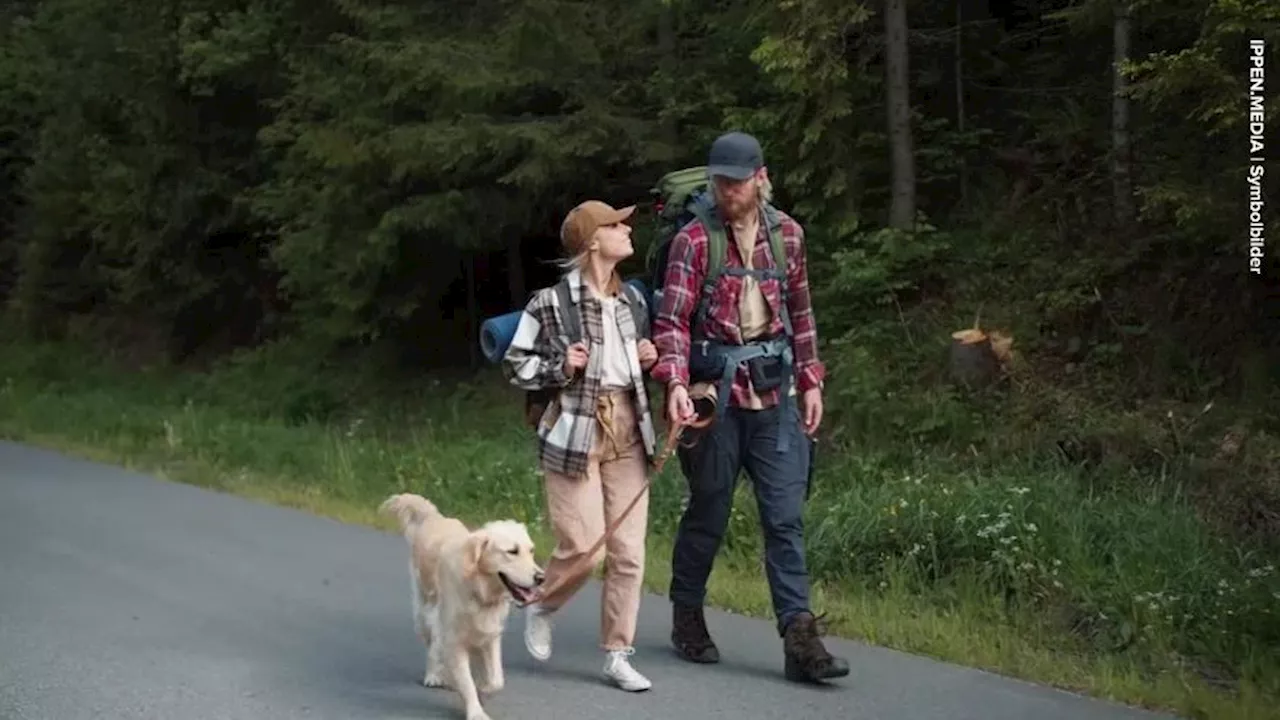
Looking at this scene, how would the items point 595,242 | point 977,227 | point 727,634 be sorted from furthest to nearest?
point 977,227 < point 727,634 < point 595,242

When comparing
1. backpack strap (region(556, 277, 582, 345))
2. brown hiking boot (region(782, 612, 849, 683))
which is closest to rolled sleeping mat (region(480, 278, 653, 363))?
backpack strap (region(556, 277, 582, 345))

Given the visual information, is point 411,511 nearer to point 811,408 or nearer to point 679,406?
point 679,406

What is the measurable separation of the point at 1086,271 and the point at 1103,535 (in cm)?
390

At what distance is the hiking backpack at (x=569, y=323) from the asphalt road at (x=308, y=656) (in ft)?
3.78

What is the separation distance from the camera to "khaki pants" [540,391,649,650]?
615 cm

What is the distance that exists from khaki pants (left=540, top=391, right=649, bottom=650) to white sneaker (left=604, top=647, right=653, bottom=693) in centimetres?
4

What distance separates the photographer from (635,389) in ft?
20.6

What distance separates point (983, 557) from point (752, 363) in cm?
306

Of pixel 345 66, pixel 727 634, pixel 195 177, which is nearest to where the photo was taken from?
pixel 727 634

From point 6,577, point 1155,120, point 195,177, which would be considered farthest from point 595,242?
point 195,177

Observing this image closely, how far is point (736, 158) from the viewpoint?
20.0ft

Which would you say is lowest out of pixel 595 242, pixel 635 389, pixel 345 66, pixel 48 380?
pixel 48 380

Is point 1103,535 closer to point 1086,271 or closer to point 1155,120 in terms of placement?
point 1086,271

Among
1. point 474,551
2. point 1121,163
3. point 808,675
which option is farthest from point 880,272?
point 474,551
